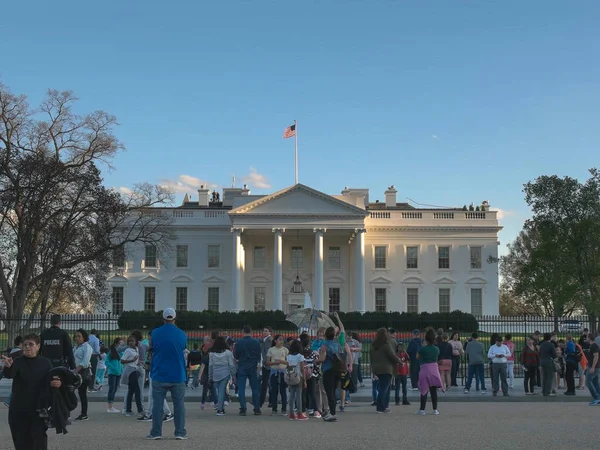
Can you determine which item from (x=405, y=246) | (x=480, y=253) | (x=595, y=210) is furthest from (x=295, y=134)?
(x=595, y=210)

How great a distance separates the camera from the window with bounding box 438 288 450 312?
6253 centimetres

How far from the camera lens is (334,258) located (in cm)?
6288

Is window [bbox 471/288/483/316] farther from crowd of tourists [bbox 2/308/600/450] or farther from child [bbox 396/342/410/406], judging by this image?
child [bbox 396/342/410/406]

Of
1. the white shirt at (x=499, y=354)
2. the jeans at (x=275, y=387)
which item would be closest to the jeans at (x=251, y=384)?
the jeans at (x=275, y=387)

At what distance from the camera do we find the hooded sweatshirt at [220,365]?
47.3ft

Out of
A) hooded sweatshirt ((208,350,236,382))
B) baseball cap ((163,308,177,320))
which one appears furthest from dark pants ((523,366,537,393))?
baseball cap ((163,308,177,320))

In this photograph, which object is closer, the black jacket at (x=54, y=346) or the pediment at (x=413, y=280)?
the black jacket at (x=54, y=346)

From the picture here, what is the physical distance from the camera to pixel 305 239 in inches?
2432

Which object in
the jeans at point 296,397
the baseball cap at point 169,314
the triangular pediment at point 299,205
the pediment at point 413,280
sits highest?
the triangular pediment at point 299,205

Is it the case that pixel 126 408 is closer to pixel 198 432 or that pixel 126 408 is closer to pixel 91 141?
pixel 198 432

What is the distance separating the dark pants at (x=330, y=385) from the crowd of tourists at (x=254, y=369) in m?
0.02

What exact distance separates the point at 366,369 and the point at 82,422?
14.9 m

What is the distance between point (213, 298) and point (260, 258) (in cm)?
525

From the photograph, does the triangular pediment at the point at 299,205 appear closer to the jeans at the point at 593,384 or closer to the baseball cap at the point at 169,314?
the jeans at the point at 593,384
